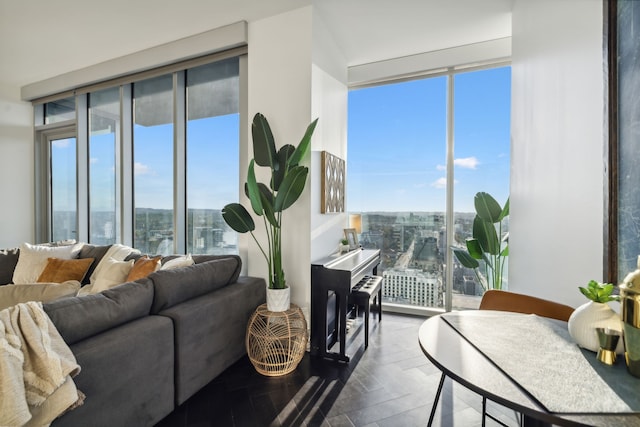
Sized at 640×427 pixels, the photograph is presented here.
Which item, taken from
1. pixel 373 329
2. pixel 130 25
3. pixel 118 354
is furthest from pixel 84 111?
pixel 373 329

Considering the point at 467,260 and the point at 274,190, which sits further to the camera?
the point at 467,260

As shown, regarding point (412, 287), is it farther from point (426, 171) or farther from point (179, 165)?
point (179, 165)

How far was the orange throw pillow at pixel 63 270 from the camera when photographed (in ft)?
9.63

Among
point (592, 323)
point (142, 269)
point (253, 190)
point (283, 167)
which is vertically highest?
point (283, 167)

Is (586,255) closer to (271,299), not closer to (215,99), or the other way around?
(271,299)

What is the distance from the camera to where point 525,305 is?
167 cm

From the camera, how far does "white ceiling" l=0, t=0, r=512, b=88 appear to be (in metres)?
2.73

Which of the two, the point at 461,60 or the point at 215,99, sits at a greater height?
the point at 461,60

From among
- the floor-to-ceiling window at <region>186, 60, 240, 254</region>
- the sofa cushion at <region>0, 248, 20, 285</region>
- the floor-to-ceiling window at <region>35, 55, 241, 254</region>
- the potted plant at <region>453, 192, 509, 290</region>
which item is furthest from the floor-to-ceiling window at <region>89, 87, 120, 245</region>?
the potted plant at <region>453, 192, 509, 290</region>

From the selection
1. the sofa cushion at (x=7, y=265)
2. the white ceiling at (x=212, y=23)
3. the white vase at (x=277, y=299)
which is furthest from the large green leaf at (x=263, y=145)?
the sofa cushion at (x=7, y=265)

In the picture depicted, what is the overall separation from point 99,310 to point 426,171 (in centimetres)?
334

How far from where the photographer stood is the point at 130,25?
3053 millimetres

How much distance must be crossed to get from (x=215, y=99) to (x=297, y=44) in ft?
4.31

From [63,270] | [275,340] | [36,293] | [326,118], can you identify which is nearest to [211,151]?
[326,118]
